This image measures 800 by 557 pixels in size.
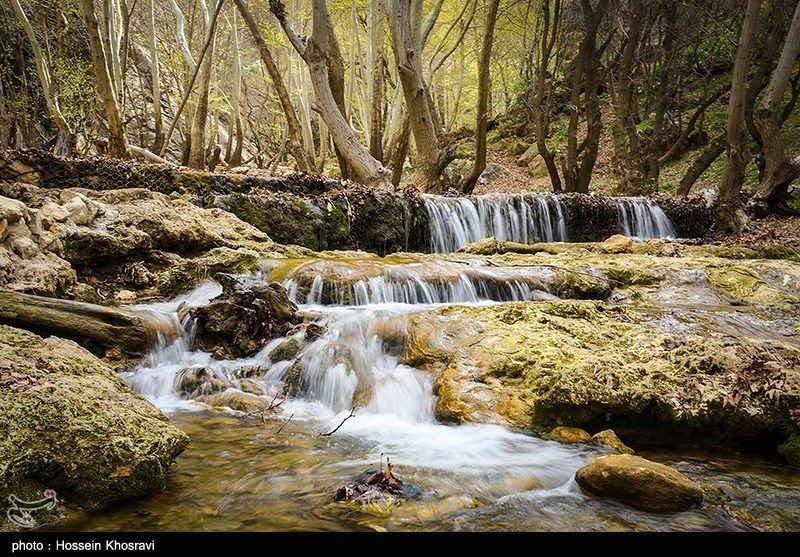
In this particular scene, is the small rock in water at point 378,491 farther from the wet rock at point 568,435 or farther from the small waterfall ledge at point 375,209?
the small waterfall ledge at point 375,209

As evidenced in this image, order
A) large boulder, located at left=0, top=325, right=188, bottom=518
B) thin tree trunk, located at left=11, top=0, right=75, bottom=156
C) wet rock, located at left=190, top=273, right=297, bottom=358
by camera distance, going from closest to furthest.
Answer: large boulder, located at left=0, top=325, right=188, bottom=518
wet rock, located at left=190, top=273, right=297, bottom=358
thin tree trunk, located at left=11, top=0, right=75, bottom=156

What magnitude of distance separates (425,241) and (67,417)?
8.35 m

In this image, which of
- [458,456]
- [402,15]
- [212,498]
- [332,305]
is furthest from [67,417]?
[402,15]

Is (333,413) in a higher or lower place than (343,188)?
lower

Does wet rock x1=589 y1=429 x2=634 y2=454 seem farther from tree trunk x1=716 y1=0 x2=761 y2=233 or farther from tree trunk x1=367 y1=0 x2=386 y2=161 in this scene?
tree trunk x1=367 y1=0 x2=386 y2=161

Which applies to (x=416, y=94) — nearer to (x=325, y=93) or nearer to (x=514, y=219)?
(x=325, y=93)

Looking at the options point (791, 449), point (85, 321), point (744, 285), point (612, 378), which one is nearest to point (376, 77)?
point (744, 285)

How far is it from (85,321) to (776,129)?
46.9 ft

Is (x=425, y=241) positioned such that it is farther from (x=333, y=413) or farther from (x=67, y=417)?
(x=67, y=417)

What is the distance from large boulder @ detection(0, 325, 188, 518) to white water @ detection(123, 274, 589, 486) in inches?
46.6

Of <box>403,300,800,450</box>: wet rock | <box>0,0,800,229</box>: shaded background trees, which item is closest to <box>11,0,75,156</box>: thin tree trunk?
<box>0,0,800,229</box>: shaded background trees

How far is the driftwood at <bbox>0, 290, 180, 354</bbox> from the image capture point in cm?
386

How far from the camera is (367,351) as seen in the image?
4.49 metres

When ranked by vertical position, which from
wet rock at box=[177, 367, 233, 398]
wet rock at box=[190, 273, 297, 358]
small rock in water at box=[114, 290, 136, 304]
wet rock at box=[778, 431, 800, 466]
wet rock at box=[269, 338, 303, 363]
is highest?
small rock in water at box=[114, 290, 136, 304]
